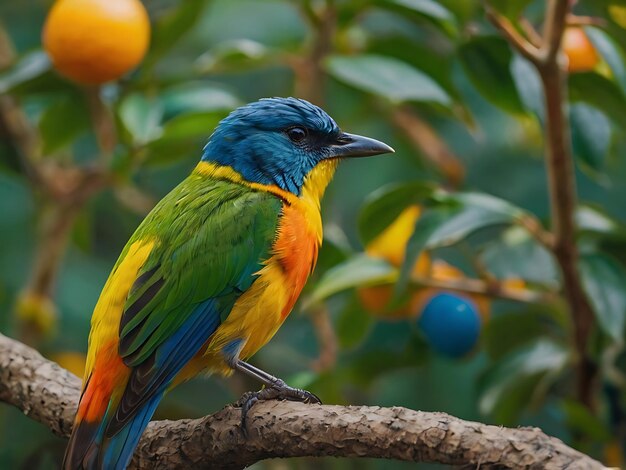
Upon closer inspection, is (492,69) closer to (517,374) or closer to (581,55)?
(581,55)

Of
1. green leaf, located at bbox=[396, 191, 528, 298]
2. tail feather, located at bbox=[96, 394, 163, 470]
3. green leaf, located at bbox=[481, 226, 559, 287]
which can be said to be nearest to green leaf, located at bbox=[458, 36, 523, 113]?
green leaf, located at bbox=[396, 191, 528, 298]

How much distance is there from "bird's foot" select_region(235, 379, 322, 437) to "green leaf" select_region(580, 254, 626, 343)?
0.82 meters

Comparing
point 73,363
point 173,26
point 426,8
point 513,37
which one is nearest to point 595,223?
point 513,37

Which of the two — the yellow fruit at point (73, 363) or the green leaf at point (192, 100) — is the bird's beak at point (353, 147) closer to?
the green leaf at point (192, 100)

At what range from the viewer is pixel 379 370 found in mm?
3621

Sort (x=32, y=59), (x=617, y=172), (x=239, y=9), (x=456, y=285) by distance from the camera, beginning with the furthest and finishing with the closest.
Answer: (x=239, y=9), (x=617, y=172), (x=32, y=59), (x=456, y=285)

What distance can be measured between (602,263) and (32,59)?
1.85m

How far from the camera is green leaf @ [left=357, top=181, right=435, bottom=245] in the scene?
10.1ft

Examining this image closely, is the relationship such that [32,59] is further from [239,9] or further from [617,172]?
[617,172]

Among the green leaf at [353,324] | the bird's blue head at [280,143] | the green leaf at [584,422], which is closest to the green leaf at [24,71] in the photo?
the bird's blue head at [280,143]

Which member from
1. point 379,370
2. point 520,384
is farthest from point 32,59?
point 520,384

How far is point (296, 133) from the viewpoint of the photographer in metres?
3.12

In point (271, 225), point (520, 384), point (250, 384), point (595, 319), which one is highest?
point (271, 225)

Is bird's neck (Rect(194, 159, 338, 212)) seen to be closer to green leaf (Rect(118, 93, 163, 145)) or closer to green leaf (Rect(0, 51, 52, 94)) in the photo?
green leaf (Rect(118, 93, 163, 145))
